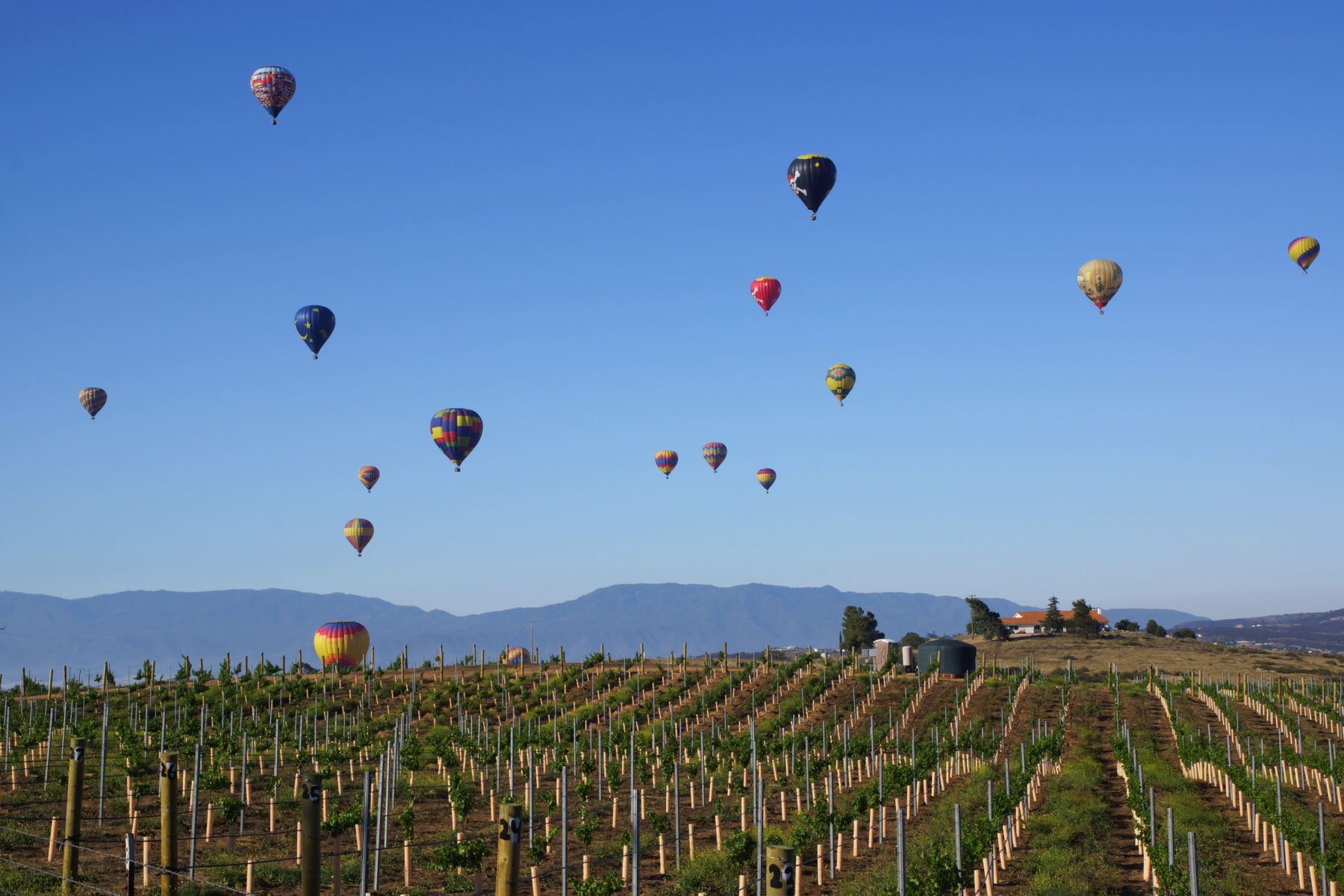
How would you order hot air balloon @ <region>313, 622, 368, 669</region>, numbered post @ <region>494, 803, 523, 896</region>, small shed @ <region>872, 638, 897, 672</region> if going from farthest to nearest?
hot air balloon @ <region>313, 622, 368, 669</region> → small shed @ <region>872, 638, 897, 672</region> → numbered post @ <region>494, 803, 523, 896</region>

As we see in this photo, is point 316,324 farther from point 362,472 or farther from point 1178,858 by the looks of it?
point 1178,858

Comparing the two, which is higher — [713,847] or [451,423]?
[451,423]

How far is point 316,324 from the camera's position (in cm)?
7631

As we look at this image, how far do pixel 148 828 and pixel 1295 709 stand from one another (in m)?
61.7

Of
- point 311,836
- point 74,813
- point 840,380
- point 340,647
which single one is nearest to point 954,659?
point 840,380

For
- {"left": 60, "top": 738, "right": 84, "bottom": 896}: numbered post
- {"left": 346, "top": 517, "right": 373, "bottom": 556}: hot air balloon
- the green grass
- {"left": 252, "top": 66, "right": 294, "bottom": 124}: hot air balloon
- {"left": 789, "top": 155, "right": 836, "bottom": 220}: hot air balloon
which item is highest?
{"left": 252, "top": 66, "right": 294, "bottom": 124}: hot air balloon

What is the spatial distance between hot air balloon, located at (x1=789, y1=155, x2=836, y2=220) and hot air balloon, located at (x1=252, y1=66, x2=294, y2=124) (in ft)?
93.5

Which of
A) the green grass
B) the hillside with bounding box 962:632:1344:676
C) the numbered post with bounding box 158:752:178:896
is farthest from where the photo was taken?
the hillside with bounding box 962:632:1344:676

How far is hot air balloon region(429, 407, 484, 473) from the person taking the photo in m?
77.6

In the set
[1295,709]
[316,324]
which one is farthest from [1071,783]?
[316,324]

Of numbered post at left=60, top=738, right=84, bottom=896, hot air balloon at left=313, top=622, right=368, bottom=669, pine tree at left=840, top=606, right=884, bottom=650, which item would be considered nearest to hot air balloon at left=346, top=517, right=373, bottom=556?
hot air balloon at left=313, top=622, right=368, bottom=669

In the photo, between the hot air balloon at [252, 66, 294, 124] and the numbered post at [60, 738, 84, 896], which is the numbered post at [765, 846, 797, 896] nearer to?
the numbered post at [60, 738, 84, 896]

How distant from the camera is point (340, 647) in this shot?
83.8 m

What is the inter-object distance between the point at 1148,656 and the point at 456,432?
72.9m
